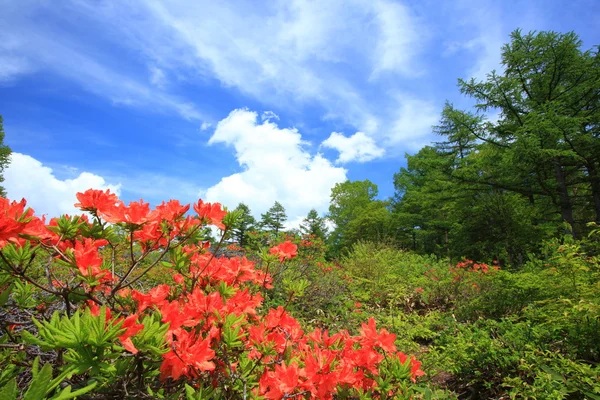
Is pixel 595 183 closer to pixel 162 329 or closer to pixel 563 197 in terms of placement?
pixel 563 197

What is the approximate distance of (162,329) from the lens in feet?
2.87

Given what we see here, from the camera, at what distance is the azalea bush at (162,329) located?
0.89 m

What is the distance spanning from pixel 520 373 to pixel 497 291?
6.48 feet

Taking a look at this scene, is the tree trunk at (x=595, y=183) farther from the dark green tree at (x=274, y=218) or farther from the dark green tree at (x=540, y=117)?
the dark green tree at (x=274, y=218)

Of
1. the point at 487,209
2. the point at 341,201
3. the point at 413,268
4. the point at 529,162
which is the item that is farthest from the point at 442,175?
the point at 341,201

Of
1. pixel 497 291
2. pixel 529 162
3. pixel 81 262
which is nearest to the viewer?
pixel 81 262

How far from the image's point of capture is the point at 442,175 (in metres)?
12.1

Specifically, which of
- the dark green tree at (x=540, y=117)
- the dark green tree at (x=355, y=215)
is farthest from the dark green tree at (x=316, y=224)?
the dark green tree at (x=540, y=117)

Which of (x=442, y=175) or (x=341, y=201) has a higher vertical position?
(x=341, y=201)

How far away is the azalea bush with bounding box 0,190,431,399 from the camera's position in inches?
35.2

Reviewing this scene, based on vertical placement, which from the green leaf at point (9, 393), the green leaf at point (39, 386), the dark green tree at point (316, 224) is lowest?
the green leaf at point (9, 393)

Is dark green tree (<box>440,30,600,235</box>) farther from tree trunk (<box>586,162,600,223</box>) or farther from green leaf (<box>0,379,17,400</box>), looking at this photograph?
green leaf (<box>0,379,17,400</box>)

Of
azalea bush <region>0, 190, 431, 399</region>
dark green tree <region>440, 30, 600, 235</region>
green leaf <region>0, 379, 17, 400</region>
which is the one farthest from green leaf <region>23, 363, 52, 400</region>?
dark green tree <region>440, 30, 600, 235</region>

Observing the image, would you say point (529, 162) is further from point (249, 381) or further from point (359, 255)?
point (249, 381)
